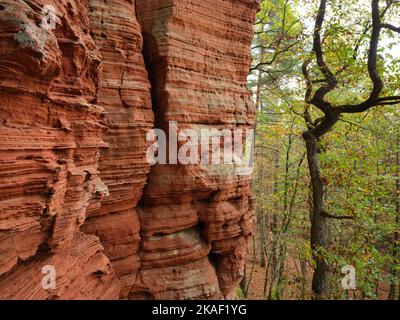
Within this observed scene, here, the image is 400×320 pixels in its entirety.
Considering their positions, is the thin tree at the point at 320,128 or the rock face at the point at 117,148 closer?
the rock face at the point at 117,148

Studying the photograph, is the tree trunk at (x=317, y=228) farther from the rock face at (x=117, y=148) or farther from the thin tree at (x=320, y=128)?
the rock face at (x=117, y=148)

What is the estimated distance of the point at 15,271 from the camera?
11.3 ft

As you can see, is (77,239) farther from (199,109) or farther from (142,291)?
(199,109)

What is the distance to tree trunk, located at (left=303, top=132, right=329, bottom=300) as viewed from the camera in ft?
29.3

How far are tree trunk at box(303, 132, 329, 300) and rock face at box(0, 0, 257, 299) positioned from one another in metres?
3.41

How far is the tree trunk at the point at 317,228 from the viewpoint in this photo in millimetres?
8945

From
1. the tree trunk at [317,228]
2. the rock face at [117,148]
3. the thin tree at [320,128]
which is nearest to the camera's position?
the rock face at [117,148]

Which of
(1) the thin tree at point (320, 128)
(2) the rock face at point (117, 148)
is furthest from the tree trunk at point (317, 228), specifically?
(2) the rock face at point (117, 148)

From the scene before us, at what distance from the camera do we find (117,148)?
16.7 ft

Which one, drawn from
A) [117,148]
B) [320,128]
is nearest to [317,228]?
[320,128]

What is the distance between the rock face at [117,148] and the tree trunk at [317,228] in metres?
3.41

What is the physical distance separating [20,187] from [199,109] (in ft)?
11.4

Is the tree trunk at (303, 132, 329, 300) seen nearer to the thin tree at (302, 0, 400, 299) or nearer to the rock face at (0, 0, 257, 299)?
the thin tree at (302, 0, 400, 299)
